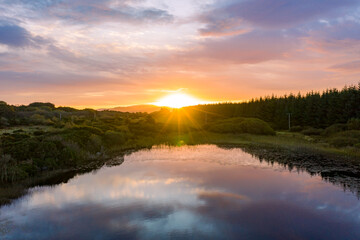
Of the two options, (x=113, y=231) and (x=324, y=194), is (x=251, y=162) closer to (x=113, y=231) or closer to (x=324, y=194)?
(x=324, y=194)

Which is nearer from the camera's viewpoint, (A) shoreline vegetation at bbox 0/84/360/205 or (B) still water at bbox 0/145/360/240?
(B) still water at bbox 0/145/360/240

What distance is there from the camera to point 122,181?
21062mm

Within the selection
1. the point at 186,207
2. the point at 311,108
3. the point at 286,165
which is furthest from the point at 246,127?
the point at 186,207

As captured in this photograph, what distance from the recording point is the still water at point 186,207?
12.4m

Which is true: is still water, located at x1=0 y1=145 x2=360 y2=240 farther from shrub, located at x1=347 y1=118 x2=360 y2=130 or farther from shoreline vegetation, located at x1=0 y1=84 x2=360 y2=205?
shrub, located at x1=347 y1=118 x2=360 y2=130

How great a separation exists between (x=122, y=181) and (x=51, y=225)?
323 inches

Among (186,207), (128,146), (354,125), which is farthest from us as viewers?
(354,125)

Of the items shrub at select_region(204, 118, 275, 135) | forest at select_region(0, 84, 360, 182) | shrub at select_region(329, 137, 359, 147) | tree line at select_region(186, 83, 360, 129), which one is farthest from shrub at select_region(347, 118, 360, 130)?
shrub at select_region(329, 137, 359, 147)

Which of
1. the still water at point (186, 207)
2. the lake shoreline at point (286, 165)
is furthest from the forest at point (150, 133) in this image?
the still water at point (186, 207)

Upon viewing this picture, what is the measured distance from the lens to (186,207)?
15.3 metres

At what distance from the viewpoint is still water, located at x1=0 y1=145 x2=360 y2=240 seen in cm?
1238

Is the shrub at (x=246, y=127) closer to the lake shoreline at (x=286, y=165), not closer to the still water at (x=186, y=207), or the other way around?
the lake shoreline at (x=286, y=165)

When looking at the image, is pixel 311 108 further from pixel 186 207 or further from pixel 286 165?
pixel 186 207

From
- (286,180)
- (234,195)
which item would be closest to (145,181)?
(234,195)
